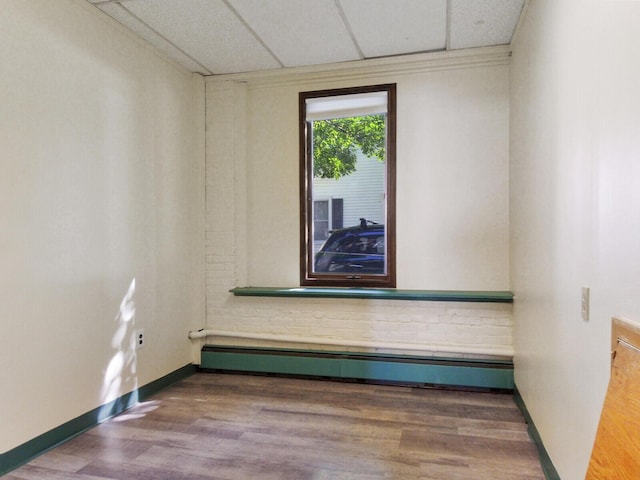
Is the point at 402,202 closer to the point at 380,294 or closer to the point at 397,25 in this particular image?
the point at 380,294

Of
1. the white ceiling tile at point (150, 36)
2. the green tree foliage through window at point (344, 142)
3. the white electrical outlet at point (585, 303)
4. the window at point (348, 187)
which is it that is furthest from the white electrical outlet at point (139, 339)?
the white electrical outlet at point (585, 303)

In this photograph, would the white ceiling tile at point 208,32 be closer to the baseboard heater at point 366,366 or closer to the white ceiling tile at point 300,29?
the white ceiling tile at point 300,29

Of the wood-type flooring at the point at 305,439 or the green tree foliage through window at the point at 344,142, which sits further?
the green tree foliage through window at the point at 344,142

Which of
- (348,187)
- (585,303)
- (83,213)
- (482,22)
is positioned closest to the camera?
(585,303)

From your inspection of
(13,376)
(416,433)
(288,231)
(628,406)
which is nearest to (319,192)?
(288,231)

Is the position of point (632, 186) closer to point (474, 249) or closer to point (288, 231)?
point (474, 249)

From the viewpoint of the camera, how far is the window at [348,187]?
141 inches

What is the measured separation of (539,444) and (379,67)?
2972mm

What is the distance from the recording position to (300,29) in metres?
2.97

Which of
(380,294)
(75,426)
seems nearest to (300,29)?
(380,294)

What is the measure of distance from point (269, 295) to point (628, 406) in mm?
2856

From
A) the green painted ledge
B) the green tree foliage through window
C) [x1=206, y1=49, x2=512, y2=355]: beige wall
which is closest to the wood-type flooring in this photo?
[x1=206, y1=49, x2=512, y2=355]: beige wall

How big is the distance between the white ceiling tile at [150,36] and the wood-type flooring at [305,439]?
2742 millimetres

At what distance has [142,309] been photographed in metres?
3.13
